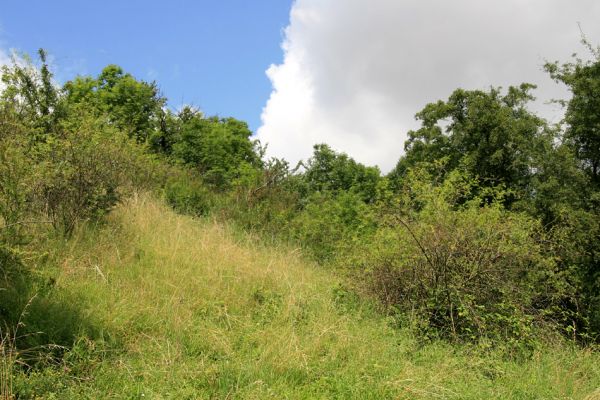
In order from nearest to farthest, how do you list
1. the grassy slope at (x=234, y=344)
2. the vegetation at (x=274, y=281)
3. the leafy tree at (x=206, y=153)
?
1. the grassy slope at (x=234, y=344)
2. the vegetation at (x=274, y=281)
3. the leafy tree at (x=206, y=153)

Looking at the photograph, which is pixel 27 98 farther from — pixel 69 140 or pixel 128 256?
pixel 128 256

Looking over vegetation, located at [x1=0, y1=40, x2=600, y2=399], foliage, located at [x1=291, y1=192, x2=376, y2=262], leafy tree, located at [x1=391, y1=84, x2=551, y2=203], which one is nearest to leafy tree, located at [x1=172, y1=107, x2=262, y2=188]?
vegetation, located at [x1=0, y1=40, x2=600, y2=399]

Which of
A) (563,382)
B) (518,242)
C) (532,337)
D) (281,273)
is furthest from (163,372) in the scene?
(518,242)

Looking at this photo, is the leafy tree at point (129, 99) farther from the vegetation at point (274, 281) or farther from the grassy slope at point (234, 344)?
the grassy slope at point (234, 344)

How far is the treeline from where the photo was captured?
6.74 metres

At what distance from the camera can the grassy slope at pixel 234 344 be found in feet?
14.4

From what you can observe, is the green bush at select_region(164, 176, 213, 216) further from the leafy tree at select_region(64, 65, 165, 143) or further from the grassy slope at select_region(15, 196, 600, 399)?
→ the leafy tree at select_region(64, 65, 165, 143)

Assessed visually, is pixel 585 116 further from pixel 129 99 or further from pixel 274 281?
pixel 129 99

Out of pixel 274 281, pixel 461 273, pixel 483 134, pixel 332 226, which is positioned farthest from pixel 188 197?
pixel 483 134

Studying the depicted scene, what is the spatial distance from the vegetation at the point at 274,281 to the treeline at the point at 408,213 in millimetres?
38

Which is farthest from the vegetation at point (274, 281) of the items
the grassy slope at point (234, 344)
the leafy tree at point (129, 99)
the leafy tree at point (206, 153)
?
the leafy tree at point (129, 99)

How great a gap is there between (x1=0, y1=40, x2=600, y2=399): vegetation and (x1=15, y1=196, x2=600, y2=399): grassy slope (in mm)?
23

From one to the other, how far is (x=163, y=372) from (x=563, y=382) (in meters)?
4.46

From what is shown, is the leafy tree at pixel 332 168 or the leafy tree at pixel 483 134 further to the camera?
the leafy tree at pixel 332 168
